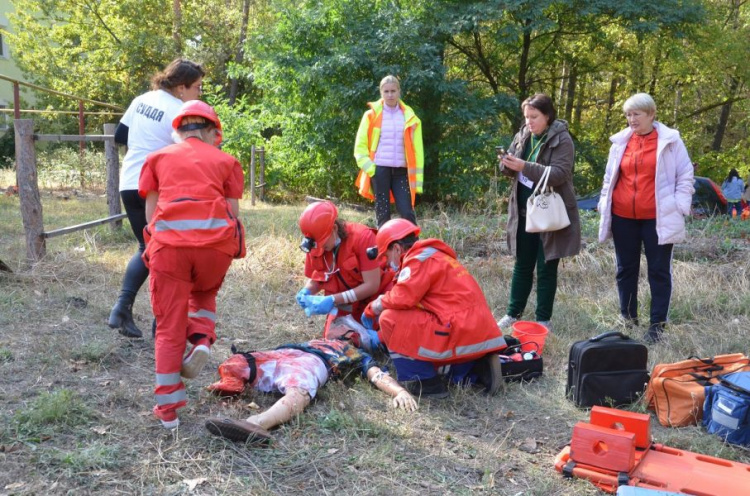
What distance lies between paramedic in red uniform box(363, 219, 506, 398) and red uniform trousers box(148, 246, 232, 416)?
105 cm

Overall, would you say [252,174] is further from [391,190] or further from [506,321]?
[506,321]

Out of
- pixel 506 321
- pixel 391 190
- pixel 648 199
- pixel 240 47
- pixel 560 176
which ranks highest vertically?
pixel 240 47

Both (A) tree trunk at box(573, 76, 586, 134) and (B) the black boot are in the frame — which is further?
(A) tree trunk at box(573, 76, 586, 134)

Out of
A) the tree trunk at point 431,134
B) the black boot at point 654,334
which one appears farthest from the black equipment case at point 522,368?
the tree trunk at point 431,134

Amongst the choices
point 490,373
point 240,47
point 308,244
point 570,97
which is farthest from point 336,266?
point 240,47

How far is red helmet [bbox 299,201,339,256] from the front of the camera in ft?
13.1

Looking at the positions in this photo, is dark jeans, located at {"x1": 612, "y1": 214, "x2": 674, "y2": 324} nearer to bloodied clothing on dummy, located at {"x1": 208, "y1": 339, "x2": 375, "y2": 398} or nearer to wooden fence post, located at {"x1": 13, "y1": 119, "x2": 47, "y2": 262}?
bloodied clothing on dummy, located at {"x1": 208, "y1": 339, "x2": 375, "y2": 398}

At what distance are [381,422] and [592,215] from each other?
6.37 metres

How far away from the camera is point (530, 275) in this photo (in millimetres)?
4945

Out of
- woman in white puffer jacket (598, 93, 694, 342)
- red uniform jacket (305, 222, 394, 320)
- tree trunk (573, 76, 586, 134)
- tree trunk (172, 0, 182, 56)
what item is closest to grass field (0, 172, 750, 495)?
woman in white puffer jacket (598, 93, 694, 342)

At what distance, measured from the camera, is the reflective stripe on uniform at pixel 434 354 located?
3.63 meters

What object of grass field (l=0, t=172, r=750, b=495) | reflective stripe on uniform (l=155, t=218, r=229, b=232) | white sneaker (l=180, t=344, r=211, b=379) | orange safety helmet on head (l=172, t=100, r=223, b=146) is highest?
orange safety helmet on head (l=172, t=100, r=223, b=146)

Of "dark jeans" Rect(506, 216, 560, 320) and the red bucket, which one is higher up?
"dark jeans" Rect(506, 216, 560, 320)

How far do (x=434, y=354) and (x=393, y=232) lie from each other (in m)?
0.73
